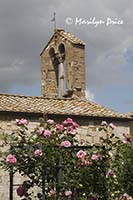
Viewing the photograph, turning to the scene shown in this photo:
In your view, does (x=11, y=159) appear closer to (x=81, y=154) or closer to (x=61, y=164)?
(x=61, y=164)

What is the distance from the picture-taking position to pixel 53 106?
12.5 meters

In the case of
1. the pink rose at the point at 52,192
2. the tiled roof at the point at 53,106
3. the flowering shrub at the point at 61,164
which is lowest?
the pink rose at the point at 52,192

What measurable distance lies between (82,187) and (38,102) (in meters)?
6.77

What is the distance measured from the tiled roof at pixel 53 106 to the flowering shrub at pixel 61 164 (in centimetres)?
501

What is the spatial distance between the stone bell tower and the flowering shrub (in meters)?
8.49

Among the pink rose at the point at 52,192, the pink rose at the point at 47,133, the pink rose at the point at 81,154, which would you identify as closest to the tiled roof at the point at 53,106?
the pink rose at the point at 47,133

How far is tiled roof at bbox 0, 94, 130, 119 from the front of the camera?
1158 cm

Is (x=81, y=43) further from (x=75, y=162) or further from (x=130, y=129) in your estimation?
(x=75, y=162)

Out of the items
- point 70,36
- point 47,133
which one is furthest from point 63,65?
point 47,133

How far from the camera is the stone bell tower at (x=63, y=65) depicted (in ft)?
48.9

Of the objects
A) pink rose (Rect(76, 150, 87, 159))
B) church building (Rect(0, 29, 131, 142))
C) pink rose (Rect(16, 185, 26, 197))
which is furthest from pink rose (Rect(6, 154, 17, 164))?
church building (Rect(0, 29, 131, 142))

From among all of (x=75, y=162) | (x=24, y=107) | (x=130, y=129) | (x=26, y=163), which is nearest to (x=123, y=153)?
(x=75, y=162)

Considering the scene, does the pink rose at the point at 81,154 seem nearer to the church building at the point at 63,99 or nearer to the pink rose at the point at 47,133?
the pink rose at the point at 47,133

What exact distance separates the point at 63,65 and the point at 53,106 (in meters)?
3.62
